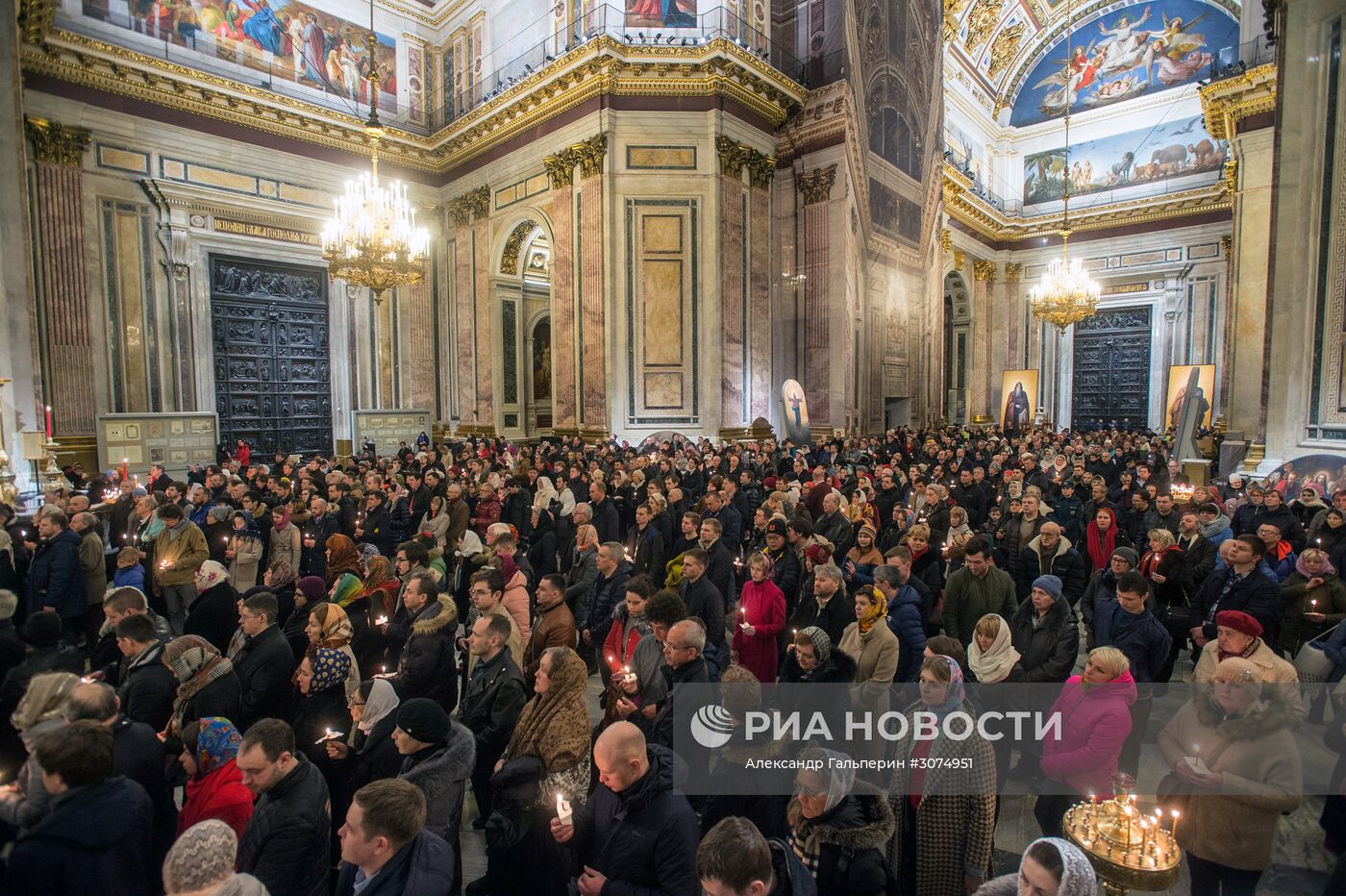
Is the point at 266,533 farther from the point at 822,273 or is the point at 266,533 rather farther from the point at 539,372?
the point at 539,372

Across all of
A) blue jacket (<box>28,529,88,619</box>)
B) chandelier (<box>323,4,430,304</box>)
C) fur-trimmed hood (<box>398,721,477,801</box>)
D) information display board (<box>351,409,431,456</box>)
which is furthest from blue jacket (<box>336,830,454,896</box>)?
information display board (<box>351,409,431,456</box>)

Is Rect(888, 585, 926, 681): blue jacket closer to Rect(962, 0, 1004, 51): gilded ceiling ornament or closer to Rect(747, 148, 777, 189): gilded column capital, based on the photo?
Rect(747, 148, 777, 189): gilded column capital

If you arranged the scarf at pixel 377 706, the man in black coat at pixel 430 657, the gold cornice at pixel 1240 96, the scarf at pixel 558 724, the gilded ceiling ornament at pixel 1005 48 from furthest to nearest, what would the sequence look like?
the gilded ceiling ornament at pixel 1005 48 → the gold cornice at pixel 1240 96 → the man in black coat at pixel 430 657 → the scarf at pixel 377 706 → the scarf at pixel 558 724

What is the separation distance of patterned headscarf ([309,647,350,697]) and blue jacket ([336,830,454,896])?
128cm

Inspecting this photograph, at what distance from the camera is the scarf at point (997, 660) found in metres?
3.65

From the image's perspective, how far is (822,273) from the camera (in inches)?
666

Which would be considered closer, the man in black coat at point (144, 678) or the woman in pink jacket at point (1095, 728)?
the woman in pink jacket at point (1095, 728)

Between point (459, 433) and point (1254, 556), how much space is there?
18.4m

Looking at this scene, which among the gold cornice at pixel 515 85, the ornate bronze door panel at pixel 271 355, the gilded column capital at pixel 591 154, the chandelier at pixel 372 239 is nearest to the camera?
the chandelier at pixel 372 239

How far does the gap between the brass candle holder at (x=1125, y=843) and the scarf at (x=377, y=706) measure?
2.86 metres

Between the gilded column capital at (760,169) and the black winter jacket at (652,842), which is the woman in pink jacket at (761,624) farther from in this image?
the gilded column capital at (760,169)

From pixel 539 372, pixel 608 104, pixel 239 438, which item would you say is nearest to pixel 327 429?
pixel 239 438

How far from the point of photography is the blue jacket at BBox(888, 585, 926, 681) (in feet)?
13.8

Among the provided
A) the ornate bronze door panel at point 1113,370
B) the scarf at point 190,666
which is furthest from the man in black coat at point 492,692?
the ornate bronze door panel at point 1113,370
